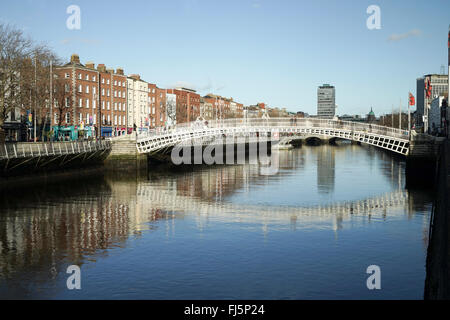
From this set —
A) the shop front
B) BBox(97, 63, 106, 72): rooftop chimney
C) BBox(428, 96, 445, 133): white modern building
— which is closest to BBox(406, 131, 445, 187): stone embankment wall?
the shop front

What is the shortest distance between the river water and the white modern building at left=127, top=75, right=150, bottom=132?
136ft

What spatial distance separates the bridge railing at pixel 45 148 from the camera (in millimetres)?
27544

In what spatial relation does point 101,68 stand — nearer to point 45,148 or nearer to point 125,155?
point 125,155

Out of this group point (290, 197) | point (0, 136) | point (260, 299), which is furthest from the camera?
point (0, 136)

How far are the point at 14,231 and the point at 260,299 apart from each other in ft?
32.1

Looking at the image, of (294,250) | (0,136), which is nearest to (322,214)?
(294,250)

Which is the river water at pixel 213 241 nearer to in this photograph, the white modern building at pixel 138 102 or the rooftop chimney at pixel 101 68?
the rooftop chimney at pixel 101 68

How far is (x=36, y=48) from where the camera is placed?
35.9 metres

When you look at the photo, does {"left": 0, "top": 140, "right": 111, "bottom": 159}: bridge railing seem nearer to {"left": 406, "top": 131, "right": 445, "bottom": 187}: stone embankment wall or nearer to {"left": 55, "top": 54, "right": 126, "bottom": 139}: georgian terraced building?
{"left": 55, "top": 54, "right": 126, "bottom": 139}: georgian terraced building

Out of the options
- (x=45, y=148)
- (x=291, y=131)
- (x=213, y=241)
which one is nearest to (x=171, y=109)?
(x=291, y=131)

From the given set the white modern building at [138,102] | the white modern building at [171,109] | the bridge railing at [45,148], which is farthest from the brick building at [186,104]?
the bridge railing at [45,148]

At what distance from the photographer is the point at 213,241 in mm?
15172
